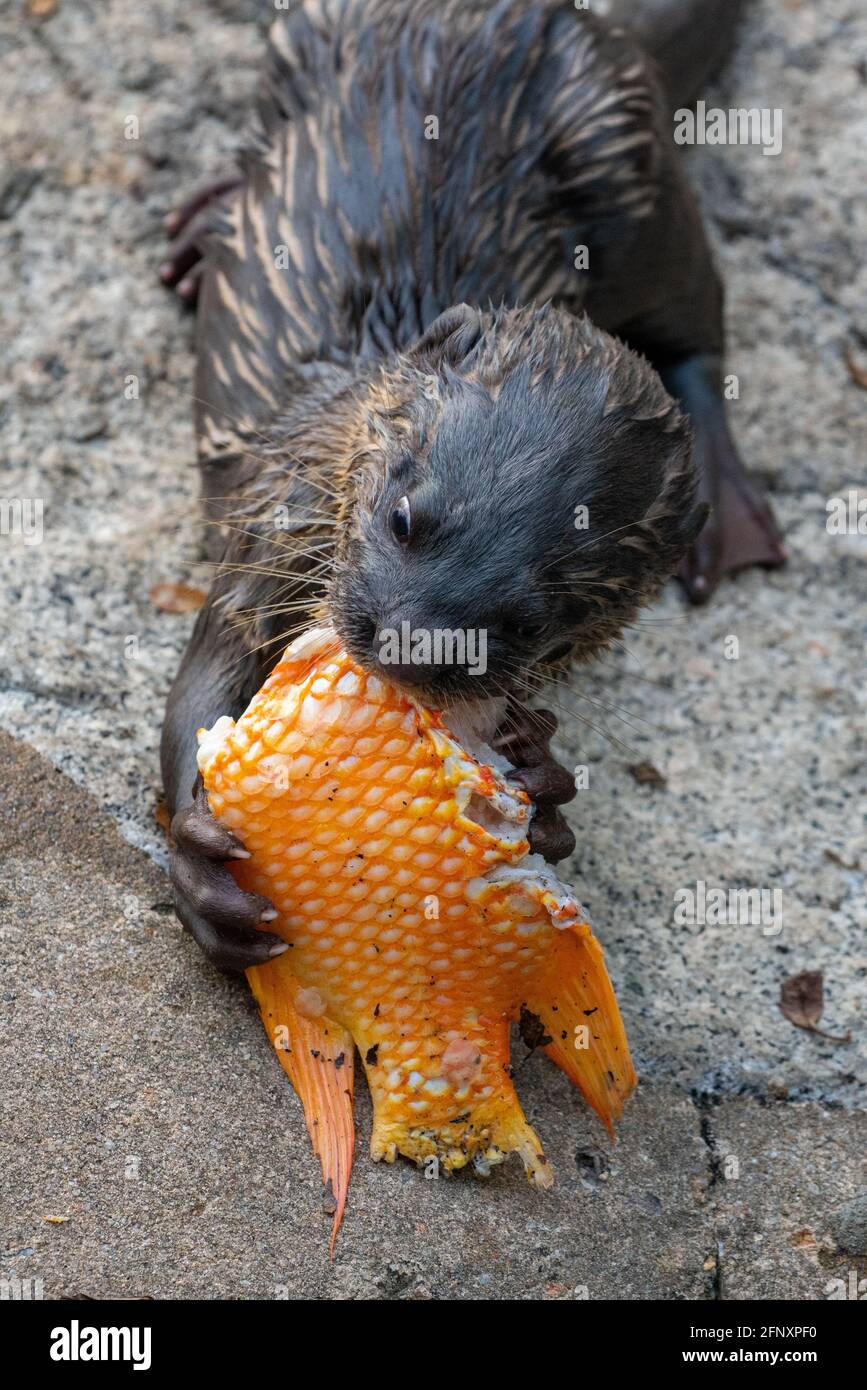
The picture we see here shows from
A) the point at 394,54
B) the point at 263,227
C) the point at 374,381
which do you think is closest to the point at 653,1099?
the point at 374,381

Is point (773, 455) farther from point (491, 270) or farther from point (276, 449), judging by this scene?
point (276, 449)

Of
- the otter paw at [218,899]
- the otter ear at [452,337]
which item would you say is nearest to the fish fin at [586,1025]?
the otter paw at [218,899]

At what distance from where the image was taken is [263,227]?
3031 millimetres

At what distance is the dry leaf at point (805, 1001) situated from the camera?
2619mm

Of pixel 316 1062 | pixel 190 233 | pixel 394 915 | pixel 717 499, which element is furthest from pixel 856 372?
pixel 316 1062

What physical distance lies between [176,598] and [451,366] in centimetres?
78

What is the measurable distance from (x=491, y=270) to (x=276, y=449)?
1.74 feet

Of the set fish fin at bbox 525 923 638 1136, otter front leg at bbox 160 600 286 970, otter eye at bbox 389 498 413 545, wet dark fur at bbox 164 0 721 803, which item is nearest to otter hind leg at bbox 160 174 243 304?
→ wet dark fur at bbox 164 0 721 803

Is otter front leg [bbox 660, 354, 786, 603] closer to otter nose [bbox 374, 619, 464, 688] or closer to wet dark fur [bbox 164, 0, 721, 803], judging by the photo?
wet dark fur [bbox 164, 0, 721, 803]

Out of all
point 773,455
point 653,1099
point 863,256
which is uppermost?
point 863,256

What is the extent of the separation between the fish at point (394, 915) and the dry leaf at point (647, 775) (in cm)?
66

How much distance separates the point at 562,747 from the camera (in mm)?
2916

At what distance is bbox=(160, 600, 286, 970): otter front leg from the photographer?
2.21 meters

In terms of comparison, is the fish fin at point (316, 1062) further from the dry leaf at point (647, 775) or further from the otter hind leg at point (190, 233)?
the otter hind leg at point (190, 233)
